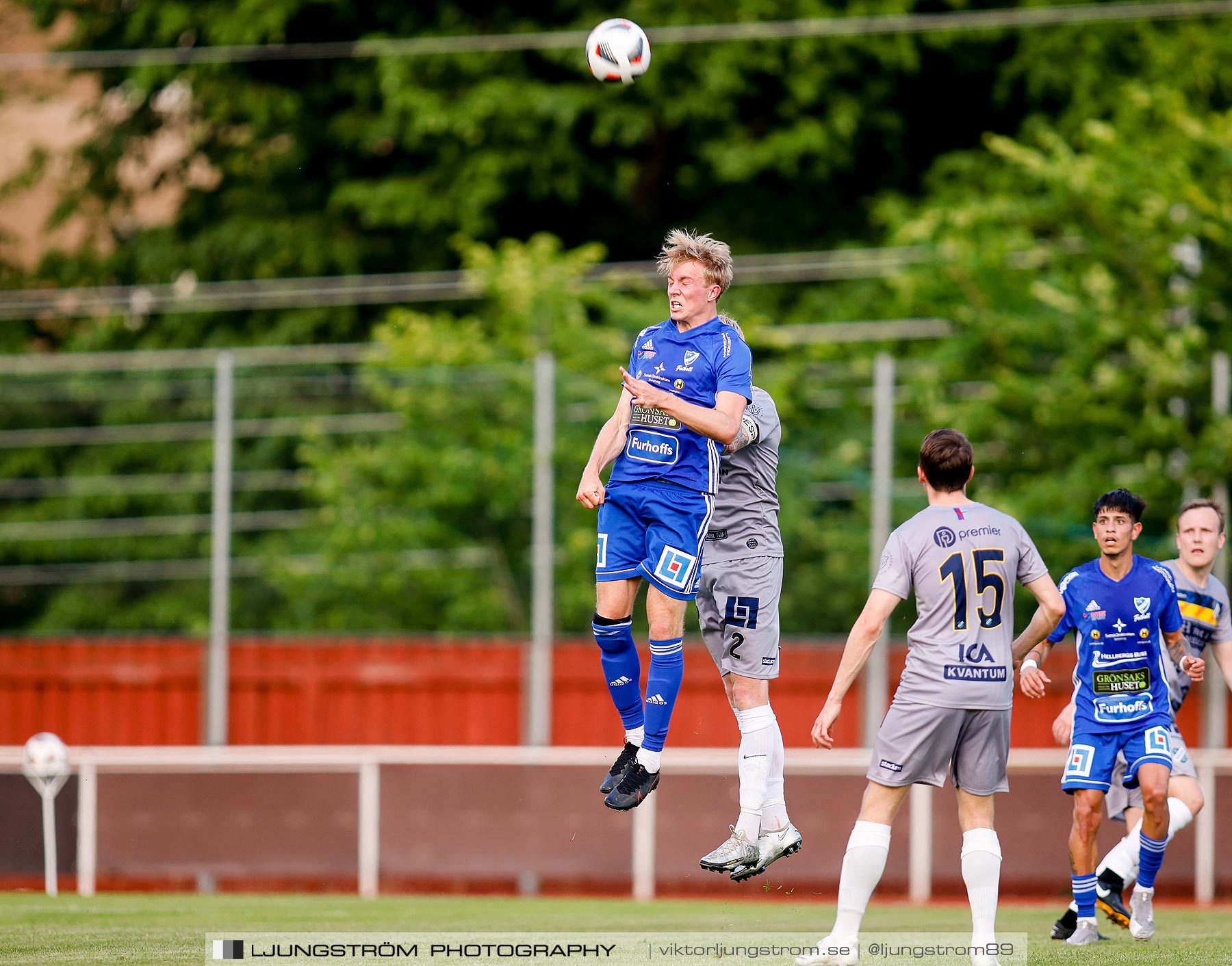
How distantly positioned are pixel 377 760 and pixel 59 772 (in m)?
3.28

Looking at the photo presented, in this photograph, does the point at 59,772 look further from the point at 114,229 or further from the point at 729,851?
the point at 114,229

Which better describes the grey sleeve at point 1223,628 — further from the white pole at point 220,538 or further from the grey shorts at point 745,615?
the white pole at point 220,538

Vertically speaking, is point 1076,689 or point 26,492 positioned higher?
point 26,492

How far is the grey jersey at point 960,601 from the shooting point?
723 cm

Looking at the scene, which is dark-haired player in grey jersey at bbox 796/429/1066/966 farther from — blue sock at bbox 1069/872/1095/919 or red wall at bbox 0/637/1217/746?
red wall at bbox 0/637/1217/746

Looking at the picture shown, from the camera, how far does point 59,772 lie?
13.0 metres

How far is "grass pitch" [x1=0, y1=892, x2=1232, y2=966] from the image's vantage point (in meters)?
8.50

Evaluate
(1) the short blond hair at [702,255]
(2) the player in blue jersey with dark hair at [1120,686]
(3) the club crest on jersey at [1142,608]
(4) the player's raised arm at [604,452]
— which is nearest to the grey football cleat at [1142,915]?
(2) the player in blue jersey with dark hair at [1120,686]

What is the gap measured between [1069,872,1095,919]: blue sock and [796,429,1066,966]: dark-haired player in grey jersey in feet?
7.84

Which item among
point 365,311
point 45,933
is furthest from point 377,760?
point 365,311

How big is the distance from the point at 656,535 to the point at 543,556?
8.79 m

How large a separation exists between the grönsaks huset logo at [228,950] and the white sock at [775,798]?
101 inches

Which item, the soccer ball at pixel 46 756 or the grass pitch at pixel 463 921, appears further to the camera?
the soccer ball at pixel 46 756

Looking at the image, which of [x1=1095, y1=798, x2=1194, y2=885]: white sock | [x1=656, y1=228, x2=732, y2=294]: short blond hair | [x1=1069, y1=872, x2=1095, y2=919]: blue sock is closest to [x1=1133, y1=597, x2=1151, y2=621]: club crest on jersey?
[x1=1095, y1=798, x2=1194, y2=885]: white sock
